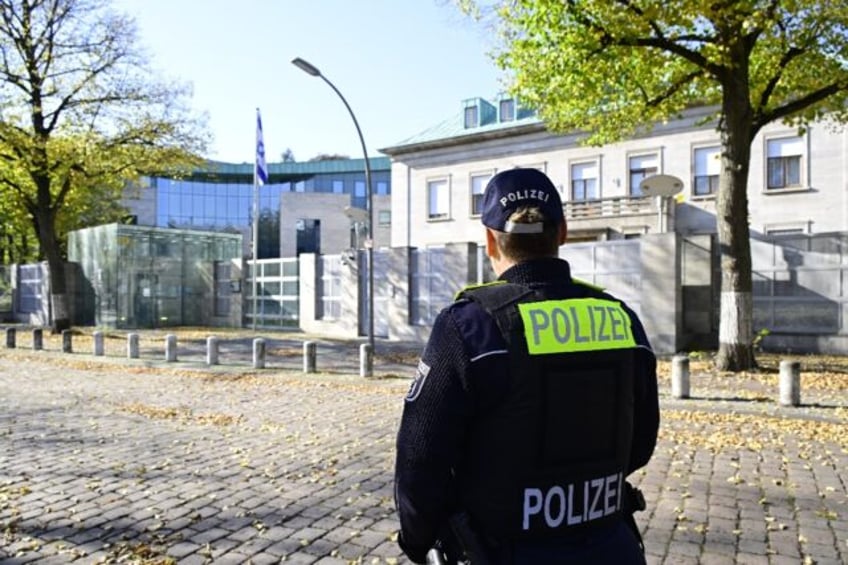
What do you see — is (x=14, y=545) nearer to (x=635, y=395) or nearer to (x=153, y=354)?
(x=635, y=395)

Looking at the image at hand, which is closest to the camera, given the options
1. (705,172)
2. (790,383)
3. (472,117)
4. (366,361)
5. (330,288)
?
(790,383)

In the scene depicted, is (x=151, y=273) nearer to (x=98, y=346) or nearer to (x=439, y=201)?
(x=98, y=346)

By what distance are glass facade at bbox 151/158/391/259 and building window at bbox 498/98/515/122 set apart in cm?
3284

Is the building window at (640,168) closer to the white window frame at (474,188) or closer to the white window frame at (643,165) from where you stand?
the white window frame at (643,165)

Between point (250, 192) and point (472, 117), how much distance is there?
43.4 meters

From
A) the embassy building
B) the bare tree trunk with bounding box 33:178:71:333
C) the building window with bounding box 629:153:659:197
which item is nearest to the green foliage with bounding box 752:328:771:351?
the building window with bounding box 629:153:659:197

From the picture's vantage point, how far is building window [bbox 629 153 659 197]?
31.0 meters

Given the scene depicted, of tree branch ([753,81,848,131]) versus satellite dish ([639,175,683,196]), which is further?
satellite dish ([639,175,683,196])

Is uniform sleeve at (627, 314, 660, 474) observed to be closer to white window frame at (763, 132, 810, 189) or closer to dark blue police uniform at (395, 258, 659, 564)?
dark blue police uniform at (395, 258, 659, 564)

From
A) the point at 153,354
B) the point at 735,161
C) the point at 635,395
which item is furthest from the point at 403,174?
the point at 635,395

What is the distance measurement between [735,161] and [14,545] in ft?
44.6

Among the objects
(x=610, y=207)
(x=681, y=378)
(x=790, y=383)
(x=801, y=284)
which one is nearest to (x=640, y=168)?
(x=610, y=207)

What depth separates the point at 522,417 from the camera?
6.38 feet

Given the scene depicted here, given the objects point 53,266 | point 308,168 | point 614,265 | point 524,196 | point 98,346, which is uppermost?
point 308,168
